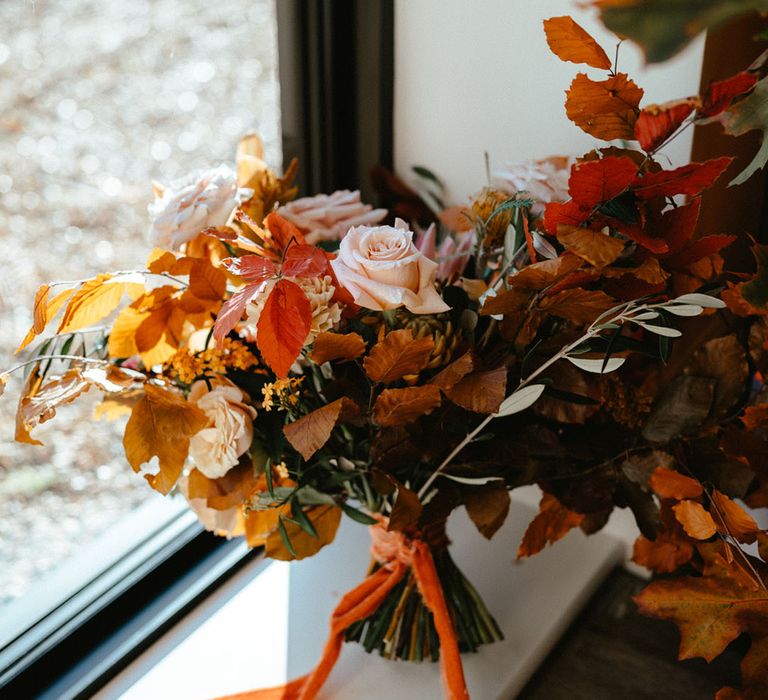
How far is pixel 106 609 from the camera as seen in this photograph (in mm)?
902

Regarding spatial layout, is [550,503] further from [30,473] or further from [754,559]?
[30,473]

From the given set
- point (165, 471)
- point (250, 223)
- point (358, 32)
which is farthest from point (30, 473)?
point (358, 32)

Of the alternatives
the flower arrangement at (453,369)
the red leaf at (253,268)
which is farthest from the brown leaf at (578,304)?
the red leaf at (253,268)

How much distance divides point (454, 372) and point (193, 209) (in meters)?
0.27

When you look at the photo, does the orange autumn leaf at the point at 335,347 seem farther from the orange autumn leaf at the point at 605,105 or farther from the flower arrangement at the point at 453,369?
the orange autumn leaf at the point at 605,105

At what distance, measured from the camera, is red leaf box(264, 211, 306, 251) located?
59cm

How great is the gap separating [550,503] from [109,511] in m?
0.61

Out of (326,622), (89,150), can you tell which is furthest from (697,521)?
(89,150)

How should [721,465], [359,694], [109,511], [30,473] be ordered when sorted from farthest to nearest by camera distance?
[109,511]
[30,473]
[359,694]
[721,465]

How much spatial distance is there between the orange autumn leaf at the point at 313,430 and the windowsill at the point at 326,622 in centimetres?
39

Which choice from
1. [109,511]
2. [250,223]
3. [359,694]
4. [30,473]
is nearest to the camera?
[250,223]

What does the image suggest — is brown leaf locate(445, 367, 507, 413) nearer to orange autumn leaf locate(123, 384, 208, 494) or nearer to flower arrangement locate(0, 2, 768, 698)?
flower arrangement locate(0, 2, 768, 698)

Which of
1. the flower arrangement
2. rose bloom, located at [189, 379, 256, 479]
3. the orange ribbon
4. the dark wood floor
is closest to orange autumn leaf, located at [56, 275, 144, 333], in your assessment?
the flower arrangement

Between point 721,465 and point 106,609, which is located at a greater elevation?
point 721,465
